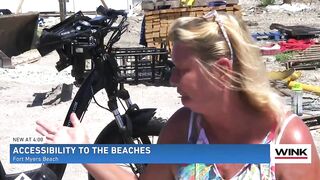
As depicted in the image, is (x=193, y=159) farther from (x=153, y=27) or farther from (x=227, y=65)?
(x=153, y=27)

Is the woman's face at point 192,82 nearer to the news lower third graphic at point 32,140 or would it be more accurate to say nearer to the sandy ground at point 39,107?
the news lower third graphic at point 32,140

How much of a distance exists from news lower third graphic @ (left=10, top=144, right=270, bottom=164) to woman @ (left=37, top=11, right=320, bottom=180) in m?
0.03

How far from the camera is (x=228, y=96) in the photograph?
1.88 metres

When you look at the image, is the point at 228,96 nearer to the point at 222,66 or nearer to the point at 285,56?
the point at 222,66

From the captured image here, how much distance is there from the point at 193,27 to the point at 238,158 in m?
0.42

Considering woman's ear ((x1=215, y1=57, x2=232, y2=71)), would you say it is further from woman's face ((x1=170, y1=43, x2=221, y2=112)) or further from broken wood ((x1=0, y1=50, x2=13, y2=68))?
broken wood ((x1=0, y1=50, x2=13, y2=68))

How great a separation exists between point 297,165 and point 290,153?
0.15 ft

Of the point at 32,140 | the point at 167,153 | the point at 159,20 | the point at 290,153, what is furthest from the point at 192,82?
the point at 159,20

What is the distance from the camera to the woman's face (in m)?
1.84

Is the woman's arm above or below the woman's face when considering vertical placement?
below

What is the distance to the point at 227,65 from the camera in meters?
1.84

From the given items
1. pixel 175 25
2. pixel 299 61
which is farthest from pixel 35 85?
pixel 175 25

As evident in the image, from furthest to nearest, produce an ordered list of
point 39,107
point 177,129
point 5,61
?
point 5,61 → point 39,107 → point 177,129

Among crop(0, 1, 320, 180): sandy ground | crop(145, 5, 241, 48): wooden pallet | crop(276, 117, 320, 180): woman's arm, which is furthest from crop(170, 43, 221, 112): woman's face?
crop(145, 5, 241, 48): wooden pallet
